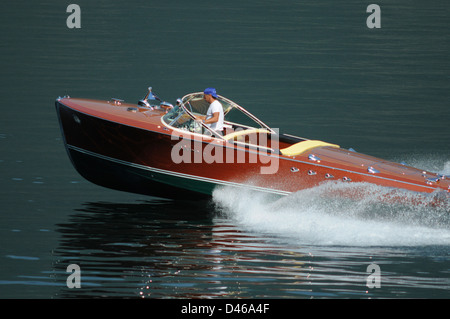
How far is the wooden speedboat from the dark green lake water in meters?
0.36

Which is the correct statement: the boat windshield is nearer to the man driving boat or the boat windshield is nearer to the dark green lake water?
the man driving boat

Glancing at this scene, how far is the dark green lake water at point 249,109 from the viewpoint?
1066 centimetres

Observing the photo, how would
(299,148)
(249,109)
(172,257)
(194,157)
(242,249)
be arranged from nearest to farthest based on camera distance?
(172,257)
(242,249)
(194,157)
(299,148)
(249,109)

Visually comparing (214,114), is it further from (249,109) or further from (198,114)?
(249,109)

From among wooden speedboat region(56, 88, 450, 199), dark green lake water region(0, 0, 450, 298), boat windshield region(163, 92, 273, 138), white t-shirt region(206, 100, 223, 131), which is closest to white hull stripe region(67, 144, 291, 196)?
wooden speedboat region(56, 88, 450, 199)

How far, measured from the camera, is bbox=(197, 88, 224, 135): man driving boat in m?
13.6

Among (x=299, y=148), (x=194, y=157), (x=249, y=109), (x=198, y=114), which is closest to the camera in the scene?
(x=194, y=157)

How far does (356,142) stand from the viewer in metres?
18.8

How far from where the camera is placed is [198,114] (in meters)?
14.2

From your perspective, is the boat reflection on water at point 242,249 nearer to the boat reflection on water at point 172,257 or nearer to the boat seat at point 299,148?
the boat reflection on water at point 172,257

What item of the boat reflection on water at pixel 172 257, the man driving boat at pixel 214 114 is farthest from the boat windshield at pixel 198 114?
the boat reflection on water at pixel 172 257

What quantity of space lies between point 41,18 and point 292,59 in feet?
44.8

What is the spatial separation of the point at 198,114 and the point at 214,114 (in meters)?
0.72

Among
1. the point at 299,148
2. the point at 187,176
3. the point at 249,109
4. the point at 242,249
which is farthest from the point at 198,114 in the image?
the point at 249,109
